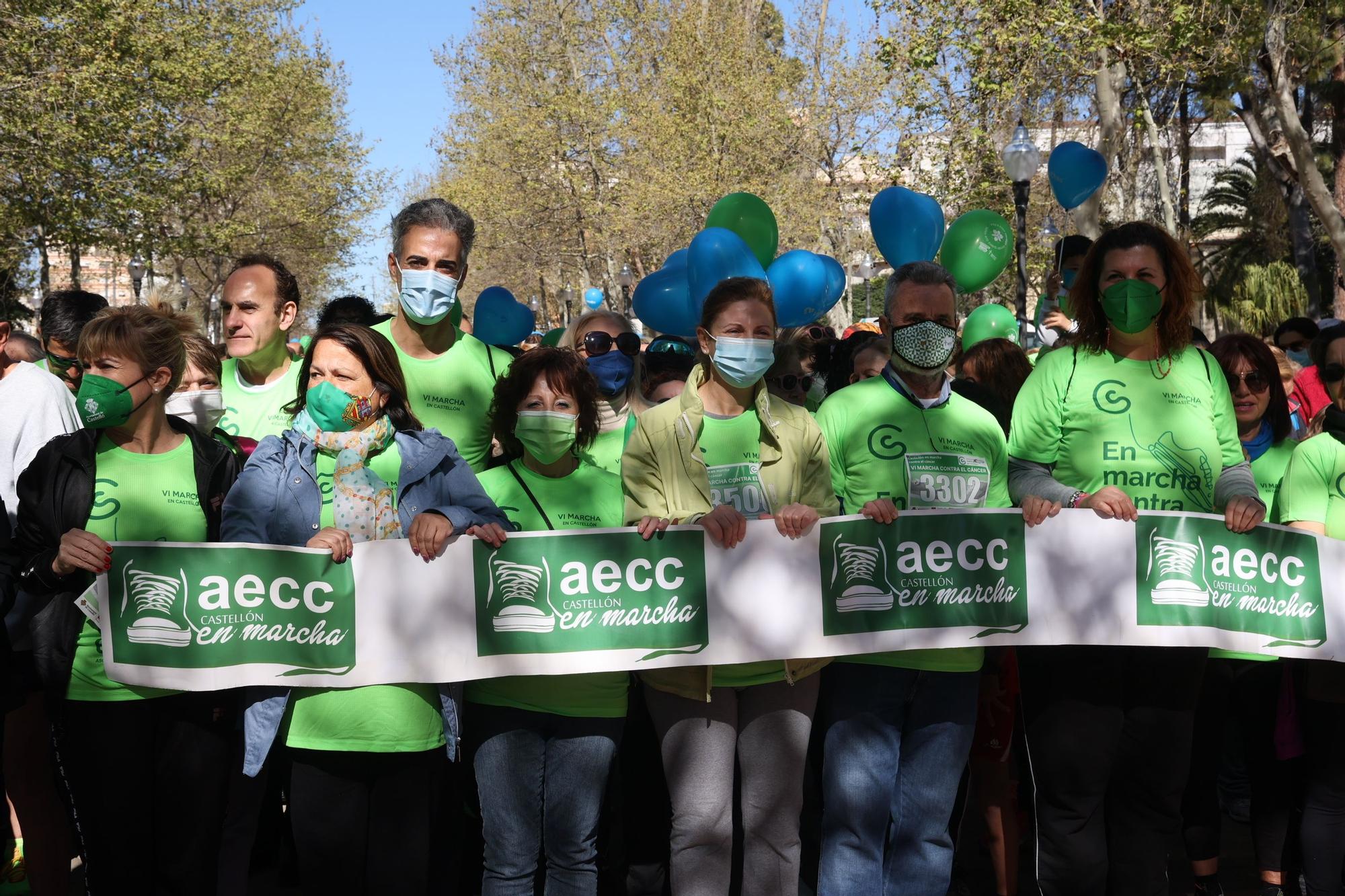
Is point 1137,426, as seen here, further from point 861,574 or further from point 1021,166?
point 1021,166

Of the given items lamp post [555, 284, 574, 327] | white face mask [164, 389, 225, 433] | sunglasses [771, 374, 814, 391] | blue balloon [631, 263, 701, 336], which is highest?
lamp post [555, 284, 574, 327]

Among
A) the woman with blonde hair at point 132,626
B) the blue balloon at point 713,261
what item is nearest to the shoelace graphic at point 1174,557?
the blue balloon at point 713,261

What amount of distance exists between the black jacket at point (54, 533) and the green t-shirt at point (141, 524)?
4 cm

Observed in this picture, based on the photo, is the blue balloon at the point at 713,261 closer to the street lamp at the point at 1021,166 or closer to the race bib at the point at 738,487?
the race bib at the point at 738,487

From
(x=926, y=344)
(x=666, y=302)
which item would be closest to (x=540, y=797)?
(x=926, y=344)

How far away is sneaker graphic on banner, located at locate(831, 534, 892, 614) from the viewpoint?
12.7 feet

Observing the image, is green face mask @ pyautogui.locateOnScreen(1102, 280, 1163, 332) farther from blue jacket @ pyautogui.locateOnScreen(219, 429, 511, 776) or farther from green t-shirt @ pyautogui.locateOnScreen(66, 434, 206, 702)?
green t-shirt @ pyautogui.locateOnScreen(66, 434, 206, 702)

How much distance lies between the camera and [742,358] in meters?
3.84

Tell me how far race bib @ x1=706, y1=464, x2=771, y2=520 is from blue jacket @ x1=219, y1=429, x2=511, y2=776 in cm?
69

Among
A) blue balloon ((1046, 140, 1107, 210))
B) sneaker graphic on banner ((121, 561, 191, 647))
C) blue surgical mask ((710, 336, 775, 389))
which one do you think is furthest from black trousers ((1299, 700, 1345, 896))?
blue balloon ((1046, 140, 1107, 210))

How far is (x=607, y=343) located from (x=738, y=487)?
2014 millimetres

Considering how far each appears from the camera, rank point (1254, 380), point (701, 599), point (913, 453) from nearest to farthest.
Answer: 1. point (701, 599)
2. point (913, 453)
3. point (1254, 380)

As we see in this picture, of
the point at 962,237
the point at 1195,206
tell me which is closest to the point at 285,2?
the point at 962,237

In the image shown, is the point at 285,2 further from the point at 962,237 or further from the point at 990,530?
the point at 990,530
